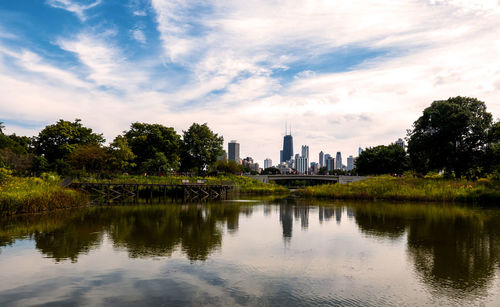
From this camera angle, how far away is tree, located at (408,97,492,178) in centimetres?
5409

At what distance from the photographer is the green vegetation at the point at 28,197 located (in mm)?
28141

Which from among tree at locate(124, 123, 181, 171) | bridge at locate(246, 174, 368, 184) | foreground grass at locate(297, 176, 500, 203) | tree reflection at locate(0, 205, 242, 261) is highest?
tree at locate(124, 123, 181, 171)

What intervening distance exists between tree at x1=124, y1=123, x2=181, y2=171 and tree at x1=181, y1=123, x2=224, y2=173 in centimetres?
309

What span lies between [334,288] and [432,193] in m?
41.4

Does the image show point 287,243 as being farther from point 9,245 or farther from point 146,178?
point 146,178

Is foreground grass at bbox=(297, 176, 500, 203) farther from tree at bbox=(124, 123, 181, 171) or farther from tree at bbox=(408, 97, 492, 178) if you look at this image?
tree at bbox=(124, 123, 181, 171)

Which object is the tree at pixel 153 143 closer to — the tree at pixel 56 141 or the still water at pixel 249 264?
the tree at pixel 56 141

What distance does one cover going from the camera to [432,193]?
46.1 meters

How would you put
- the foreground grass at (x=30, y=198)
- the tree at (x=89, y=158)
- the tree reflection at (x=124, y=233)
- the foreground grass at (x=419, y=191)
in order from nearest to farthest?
the tree reflection at (x=124, y=233) → the foreground grass at (x=30, y=198) → the foreground grass at (x=419, y=191) → the tree at (x=89, y=158)

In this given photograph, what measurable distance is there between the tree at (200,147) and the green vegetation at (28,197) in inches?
1833

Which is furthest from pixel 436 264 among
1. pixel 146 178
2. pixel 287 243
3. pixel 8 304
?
pixel 146 178

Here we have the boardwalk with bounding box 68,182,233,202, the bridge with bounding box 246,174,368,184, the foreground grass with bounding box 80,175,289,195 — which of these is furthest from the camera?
the bridge with bounding box 246,174,368,184

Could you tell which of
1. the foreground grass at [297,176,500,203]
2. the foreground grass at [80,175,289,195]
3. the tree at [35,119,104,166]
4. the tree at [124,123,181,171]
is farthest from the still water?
the tree at [124,123,181,171]

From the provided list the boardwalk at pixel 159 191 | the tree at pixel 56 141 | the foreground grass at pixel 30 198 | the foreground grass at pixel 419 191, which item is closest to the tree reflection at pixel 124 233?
the foreground grass at pixel 30 198
